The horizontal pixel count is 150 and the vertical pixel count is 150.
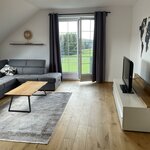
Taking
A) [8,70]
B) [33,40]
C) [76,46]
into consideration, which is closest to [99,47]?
[76,46]

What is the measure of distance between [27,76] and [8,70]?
2.23ft

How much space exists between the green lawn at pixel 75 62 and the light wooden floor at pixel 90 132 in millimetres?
1974

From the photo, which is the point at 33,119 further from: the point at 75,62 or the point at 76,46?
the point at 76,46

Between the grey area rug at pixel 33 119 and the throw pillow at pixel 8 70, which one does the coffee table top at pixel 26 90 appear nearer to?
the grey area rug at pixel 33 119

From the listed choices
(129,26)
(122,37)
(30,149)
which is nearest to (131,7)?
(129,26)

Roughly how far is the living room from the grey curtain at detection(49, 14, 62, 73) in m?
0.23

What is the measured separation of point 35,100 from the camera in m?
4.20

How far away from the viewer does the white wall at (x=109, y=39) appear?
5637 mm

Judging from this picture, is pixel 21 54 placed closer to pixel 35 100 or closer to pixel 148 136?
pixel 35 100

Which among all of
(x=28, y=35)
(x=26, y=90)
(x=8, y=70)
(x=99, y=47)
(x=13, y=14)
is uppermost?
(x=13, y=14)

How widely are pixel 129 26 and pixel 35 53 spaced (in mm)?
3206

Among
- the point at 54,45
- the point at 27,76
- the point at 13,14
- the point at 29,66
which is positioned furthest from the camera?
the point at 54,45

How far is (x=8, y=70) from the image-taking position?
17.6 feet

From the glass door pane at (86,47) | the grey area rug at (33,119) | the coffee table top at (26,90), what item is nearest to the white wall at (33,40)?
the glass door pane at (86,47)
